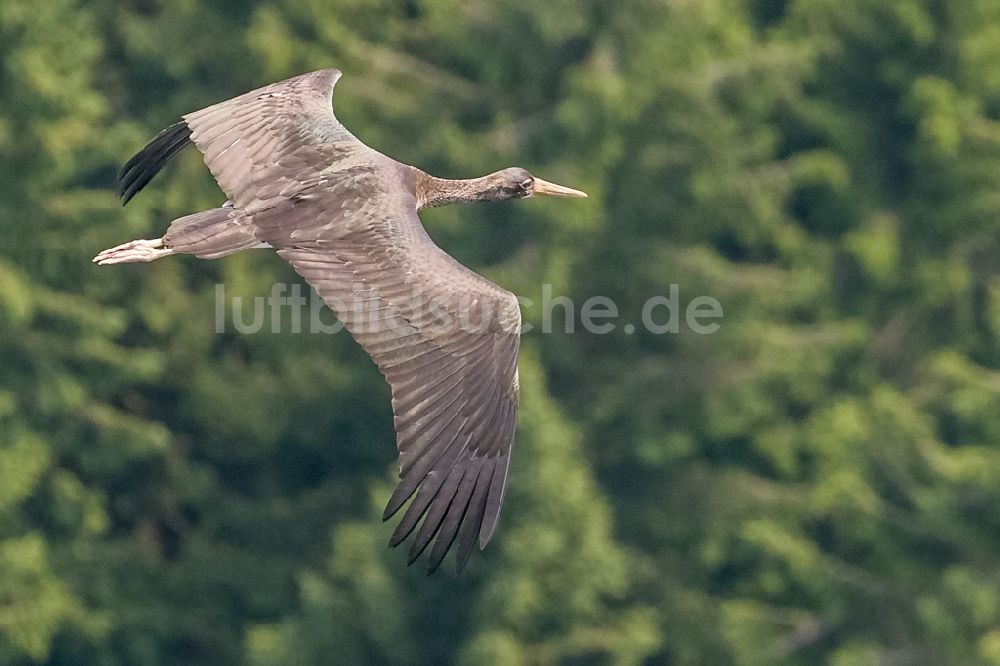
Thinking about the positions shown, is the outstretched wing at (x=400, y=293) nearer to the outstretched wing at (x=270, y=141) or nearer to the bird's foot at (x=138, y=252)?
the outstretched wing at (x=270, y=141)

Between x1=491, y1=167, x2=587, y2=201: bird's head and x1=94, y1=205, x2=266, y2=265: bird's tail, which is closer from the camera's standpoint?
x1=94, y1=205, x2=266, y2=265: bird's tail

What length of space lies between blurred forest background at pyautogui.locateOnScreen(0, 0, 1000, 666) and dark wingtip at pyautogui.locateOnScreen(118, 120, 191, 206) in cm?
1158

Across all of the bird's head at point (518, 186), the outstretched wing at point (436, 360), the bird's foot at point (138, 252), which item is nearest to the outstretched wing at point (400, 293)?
the outstretched wing at point (436, 360)

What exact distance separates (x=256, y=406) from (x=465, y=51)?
16.2 ft

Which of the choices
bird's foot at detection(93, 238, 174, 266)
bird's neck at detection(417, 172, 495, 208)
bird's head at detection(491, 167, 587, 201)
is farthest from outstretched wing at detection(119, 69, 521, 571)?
bird's head at detection(491, 167, 587, 201)

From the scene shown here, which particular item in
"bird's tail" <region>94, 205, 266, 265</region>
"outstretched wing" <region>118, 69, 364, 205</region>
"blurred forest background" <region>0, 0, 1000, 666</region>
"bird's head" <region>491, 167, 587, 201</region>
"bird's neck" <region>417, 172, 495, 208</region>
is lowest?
"blurred forest background" <region>0, 0, 1000, 666</region>

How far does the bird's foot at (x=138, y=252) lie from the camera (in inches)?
540

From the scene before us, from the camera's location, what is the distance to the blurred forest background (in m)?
27.0

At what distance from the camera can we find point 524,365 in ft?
84.7

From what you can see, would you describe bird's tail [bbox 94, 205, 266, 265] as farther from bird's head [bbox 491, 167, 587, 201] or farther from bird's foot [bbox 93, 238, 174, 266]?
bird's head [bbox 491, 167, 587, 201]

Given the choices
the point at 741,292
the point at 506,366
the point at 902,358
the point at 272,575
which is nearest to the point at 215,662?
the point at 272,575

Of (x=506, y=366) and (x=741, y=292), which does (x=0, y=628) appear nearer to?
(x=741, y=292)

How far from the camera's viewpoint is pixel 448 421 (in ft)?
39.1

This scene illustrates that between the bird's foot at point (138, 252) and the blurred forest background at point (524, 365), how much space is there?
1177cm
